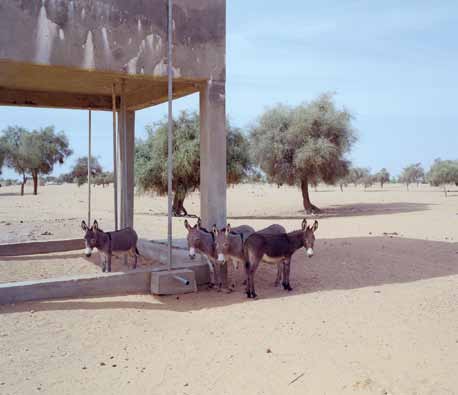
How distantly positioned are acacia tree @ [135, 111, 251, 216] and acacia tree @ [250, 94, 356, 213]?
44.1 inches

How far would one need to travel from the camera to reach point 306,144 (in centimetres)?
2691

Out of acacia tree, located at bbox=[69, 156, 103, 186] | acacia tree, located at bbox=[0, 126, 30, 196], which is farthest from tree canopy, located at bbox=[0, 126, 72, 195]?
acacia tree, located at bbox=[69, 156, 103, 186]

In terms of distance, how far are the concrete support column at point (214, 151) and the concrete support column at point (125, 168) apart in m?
3.37

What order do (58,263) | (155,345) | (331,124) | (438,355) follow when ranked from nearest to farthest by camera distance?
(438,355) < (155,345) < (58,263) < (331,124)

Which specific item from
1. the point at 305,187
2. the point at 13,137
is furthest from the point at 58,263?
the point at 13,137

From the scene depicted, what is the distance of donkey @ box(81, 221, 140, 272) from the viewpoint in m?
8.25

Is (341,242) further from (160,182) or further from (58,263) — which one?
(160,182)

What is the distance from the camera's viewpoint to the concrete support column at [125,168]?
11931 mm

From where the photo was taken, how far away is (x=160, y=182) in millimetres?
28453

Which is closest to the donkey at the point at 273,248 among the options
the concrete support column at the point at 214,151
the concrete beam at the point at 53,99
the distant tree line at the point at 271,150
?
the concrete support column at the point at 214,151

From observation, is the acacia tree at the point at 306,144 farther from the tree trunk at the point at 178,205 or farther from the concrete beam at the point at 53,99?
the concrete beam at the point at 53,99

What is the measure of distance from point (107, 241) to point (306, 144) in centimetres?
1962

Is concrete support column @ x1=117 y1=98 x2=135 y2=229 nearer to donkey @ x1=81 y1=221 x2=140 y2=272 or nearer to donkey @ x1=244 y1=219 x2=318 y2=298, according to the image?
donkey @ x1=81 y1=221 x2=140 y2=272

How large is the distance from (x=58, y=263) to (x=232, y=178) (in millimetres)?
18117
